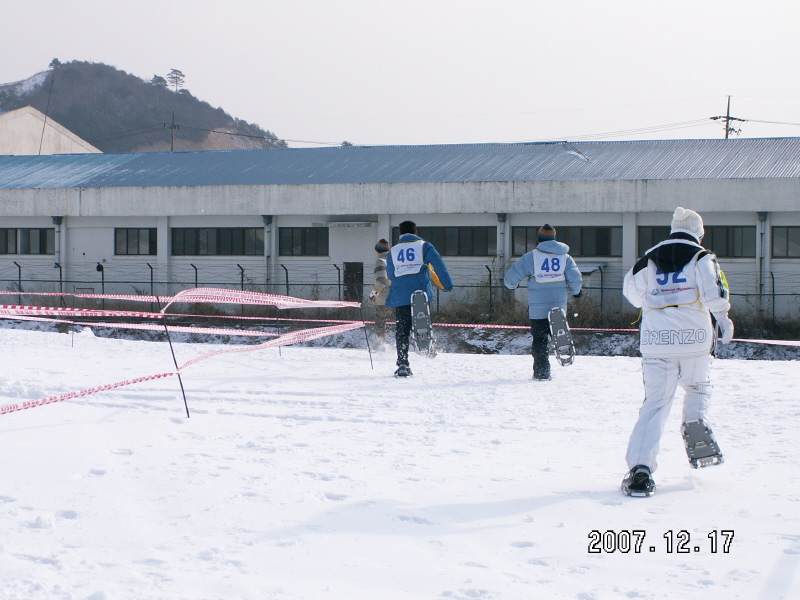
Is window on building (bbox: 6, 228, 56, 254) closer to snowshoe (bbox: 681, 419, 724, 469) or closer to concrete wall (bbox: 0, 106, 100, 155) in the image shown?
concrete wall (bbox: 0, 106, 100, 155)

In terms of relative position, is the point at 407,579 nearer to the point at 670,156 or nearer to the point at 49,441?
the point at 49,441

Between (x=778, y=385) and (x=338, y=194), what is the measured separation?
19.7 meters

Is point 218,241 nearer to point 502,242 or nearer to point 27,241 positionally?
point 27,241

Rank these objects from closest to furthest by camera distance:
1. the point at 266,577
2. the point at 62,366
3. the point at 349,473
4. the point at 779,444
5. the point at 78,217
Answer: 1. the point at 266,577
2. the point at 349,473
3. the point at 779,444
4. the point at 62,366
5. the point at 78,217

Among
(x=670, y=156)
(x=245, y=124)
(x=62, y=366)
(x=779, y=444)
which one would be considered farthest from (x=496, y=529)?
(x=245, y=124)

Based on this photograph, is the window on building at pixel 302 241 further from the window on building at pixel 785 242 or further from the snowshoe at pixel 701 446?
the snowshoe at pixel 701 446

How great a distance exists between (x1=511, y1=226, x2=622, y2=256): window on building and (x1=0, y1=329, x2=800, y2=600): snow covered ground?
17.5 metres

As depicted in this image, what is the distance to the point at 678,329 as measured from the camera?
476cm

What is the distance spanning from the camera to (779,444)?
604 cm

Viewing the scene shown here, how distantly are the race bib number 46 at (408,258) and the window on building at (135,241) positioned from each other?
72.7 ft

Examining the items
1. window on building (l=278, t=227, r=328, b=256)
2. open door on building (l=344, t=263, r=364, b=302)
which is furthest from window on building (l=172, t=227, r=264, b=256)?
open door on building (l=344, t=263, r=364, b=302)

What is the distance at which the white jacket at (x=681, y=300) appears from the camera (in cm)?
469

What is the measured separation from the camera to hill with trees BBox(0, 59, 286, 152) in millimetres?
129400
